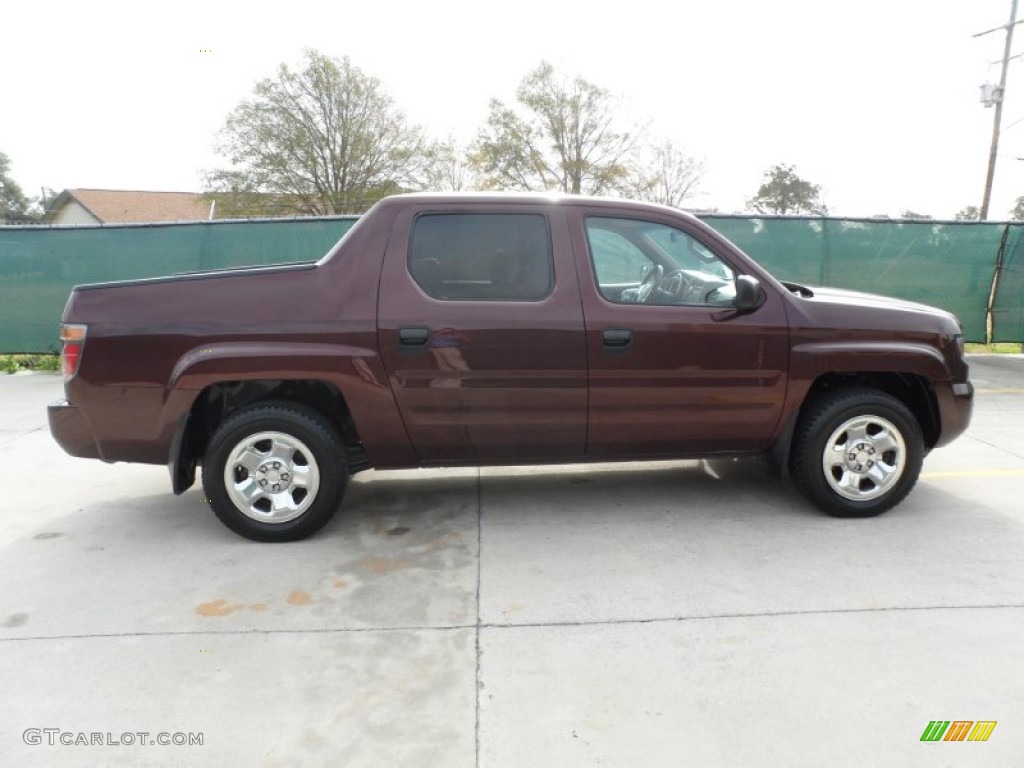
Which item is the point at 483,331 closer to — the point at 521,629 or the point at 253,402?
the point at 253,402

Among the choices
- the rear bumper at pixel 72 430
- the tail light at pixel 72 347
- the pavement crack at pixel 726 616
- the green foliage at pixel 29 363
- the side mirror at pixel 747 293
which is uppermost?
the side mirror at pixel 747 293

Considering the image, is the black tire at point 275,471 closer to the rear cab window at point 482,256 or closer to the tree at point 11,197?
the rear cab window at point 482,256

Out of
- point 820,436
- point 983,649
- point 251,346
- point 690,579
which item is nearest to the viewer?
point 983,649

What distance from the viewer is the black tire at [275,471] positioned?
3.80m

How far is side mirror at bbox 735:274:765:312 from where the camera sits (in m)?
3.84

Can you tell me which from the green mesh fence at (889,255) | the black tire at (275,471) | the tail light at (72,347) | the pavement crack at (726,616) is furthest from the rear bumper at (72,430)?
the green mesh fence at (889,255)

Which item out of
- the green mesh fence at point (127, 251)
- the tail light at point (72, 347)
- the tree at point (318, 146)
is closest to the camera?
the tail light at point (72, 347)

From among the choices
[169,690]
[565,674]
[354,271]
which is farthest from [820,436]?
[169,690]

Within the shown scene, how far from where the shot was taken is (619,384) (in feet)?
13.0

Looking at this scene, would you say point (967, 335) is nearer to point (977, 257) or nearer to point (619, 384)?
point (977, 257)

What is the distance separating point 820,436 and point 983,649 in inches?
57.7

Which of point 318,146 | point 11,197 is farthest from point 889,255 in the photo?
point 11,197

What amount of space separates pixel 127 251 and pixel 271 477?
7.27 m

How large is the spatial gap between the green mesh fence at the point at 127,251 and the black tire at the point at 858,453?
23.1ft
